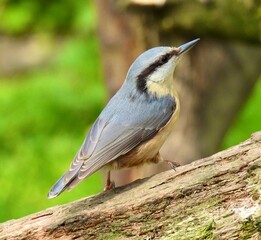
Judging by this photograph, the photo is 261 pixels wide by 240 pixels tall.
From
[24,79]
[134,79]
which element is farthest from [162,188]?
[24,79]

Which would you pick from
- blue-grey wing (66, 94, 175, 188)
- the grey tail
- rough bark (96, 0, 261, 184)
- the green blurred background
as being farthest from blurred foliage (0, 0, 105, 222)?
the grey tail

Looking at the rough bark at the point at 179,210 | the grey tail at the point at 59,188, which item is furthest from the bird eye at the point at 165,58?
the grey tail at the point at 59,188

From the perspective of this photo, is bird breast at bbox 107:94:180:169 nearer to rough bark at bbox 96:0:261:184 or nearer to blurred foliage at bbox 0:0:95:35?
rough bark at bbox 96:0:261:184

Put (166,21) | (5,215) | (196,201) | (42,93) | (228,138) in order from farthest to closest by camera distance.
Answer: (42,93) < (228,138) < (5,215) < (166,21) < (196,201)

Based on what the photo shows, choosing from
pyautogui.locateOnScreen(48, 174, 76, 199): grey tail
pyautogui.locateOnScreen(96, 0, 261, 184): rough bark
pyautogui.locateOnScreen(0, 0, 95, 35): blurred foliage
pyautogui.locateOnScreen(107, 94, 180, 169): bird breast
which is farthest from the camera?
pyautogui.locateOnScreen(0, 0, 95, 35): blurred foliage

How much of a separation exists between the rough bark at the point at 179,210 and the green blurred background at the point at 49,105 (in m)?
3.90

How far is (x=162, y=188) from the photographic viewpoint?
427 cm

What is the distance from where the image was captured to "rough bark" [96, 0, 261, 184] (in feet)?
22.0

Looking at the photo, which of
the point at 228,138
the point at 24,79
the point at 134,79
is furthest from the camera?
the point at 24,79

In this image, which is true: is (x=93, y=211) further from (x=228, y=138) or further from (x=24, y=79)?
(x=24, y=79)

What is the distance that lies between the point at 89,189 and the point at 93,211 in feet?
14.2

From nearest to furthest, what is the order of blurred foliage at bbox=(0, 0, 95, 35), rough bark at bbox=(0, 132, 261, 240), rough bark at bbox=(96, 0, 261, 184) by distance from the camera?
rough bark at bbox=(0, 132, 261, 240) → rough bark at bbox=(96, 0, 261, 184) → blurred foliage at bbox=(0, 0, 95, 35)

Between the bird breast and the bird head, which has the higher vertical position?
the bird head

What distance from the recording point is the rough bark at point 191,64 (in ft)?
22.0
